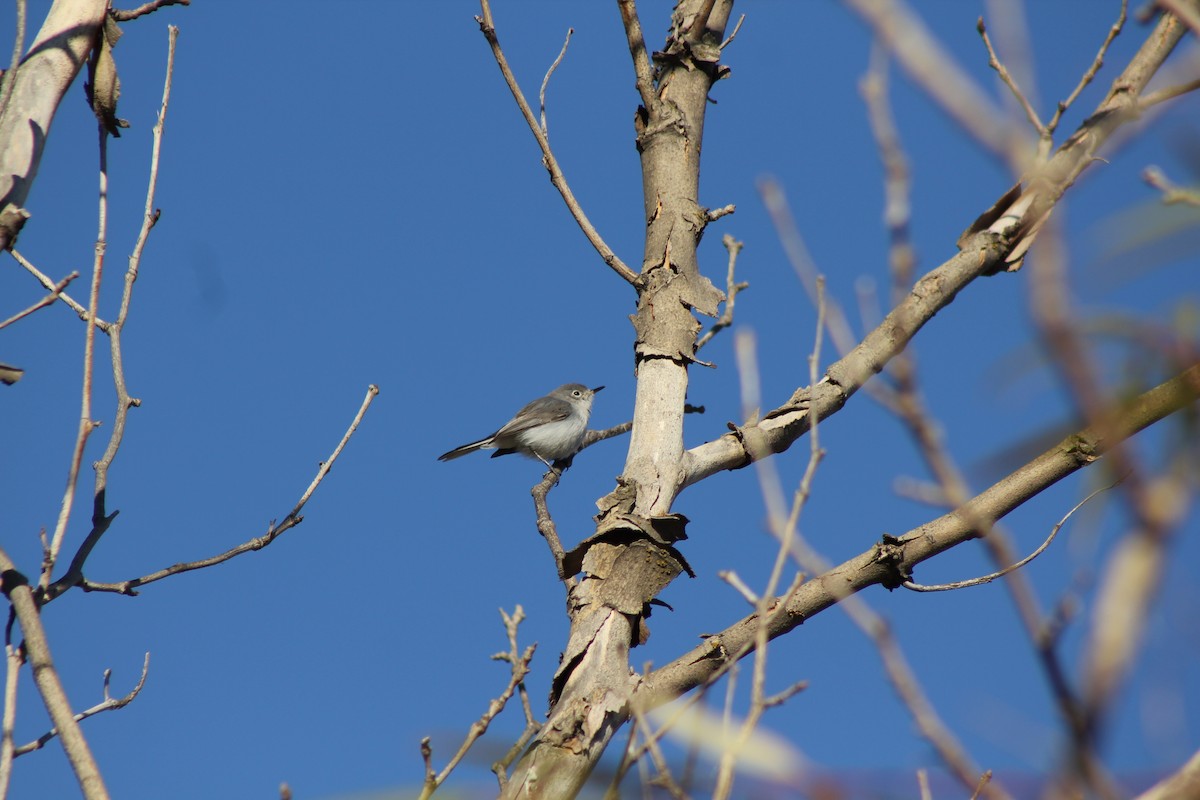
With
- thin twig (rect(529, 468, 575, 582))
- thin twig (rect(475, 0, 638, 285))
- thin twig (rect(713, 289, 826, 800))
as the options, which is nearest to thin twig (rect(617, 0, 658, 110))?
thin twig (rect(475, 0, 638, 285))

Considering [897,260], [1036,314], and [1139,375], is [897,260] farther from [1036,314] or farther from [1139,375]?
[1139,375]

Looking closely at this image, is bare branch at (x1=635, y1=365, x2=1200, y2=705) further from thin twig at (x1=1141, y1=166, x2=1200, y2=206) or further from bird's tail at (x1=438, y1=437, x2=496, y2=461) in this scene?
bird's tail at (x1=438, y1=437, x2=496, y2=461)

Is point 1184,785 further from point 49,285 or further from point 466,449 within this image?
point 466,449

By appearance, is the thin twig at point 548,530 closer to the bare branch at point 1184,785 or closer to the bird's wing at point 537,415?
the bare branch at point 1184,785

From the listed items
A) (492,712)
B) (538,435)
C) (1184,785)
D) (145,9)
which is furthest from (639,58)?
(538,435)

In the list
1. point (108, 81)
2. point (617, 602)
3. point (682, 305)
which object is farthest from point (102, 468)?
point (682, 305)

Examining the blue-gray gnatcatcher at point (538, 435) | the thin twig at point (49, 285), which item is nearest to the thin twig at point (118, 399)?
the thin twig at point (49, 285)

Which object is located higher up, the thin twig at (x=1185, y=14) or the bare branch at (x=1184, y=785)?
the thin twig at (x=1185, y=14)

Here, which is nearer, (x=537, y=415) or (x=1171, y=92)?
(x=1171, y=92)

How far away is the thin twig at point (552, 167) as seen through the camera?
149 inches

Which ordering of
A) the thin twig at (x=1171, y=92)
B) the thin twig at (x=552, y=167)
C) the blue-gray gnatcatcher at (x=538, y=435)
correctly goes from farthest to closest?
the blue-gray gnatcatcher at (x=538, y=435)
the thin twig at (x=552, y=167)
the thin twig at (x=1171, y=92)

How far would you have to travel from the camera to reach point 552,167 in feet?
12.7

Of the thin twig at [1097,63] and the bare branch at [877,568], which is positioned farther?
the bare branch at [877,568]

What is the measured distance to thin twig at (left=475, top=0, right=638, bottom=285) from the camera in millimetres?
3793
